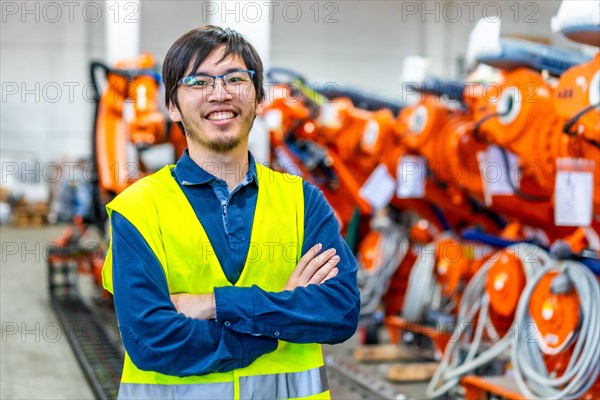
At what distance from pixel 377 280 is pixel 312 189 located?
3.83m

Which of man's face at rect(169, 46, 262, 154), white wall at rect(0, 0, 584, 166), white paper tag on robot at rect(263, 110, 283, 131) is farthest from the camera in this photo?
white wall at rect(0, 0, 584, 166)

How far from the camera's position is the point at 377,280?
5.65 meters

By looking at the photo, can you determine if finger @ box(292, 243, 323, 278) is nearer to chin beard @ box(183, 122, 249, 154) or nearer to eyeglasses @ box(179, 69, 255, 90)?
chin beard @ box(183, 122, 249, 154)

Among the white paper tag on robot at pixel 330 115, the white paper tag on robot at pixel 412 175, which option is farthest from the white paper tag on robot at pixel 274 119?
the white paper tag on robot at pixel 412 175

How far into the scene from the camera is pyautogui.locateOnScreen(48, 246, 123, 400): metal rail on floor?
14.9ft

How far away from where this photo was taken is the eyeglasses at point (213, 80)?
5.62 ft

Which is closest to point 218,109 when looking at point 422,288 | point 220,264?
point 220,264

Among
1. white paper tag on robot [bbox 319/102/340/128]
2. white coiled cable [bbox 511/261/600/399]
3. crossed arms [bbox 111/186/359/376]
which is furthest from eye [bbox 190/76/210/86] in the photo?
white paper tag on robot [bbox 319/102/340/128]

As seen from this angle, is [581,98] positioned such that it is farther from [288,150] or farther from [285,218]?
[288,150]

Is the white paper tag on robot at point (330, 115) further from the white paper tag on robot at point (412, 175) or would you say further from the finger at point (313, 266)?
the finger at point (313, 266)

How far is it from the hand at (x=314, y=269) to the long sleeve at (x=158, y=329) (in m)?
0.17

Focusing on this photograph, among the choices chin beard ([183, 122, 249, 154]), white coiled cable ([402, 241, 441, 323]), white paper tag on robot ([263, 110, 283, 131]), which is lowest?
white coiled cable ([402, 241, 441, 323])

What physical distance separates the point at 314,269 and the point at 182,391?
1.25 feet

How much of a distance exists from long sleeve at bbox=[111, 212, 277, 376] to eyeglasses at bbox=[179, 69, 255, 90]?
0.32 m
